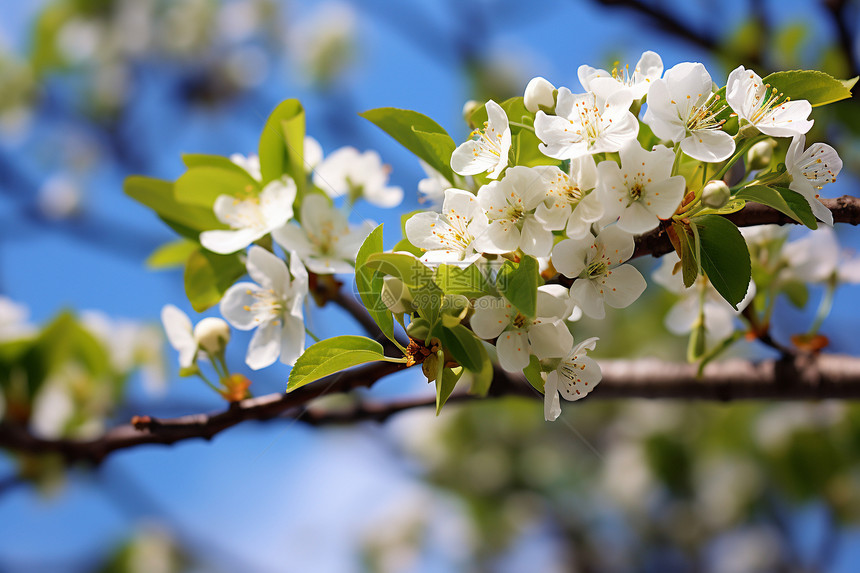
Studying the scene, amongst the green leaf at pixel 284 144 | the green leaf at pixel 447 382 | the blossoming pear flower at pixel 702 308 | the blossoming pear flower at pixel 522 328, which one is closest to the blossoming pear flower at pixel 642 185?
the blossoming pear flower at pixel 522 328

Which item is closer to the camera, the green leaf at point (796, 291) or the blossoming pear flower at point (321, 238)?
the blossoming pear flower at point (321, 238)

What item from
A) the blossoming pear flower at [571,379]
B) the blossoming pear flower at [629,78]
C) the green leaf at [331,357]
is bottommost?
the blossoming pear flower at [571,379]

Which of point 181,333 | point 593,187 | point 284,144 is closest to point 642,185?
point 593,187

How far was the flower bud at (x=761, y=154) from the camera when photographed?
0.67 meters

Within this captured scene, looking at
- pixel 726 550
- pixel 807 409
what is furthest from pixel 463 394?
pixel 726 550

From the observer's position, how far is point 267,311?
79 cm

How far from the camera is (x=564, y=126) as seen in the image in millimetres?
600

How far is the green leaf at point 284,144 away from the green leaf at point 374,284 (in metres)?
0.28

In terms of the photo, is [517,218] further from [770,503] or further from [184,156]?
[770,503]

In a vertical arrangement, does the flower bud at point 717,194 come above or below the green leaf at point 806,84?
below

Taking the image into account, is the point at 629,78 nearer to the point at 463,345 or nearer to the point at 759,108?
the point at 759,108

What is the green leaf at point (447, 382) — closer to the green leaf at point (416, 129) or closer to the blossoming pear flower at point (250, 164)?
the green leaf at point (416, 129)

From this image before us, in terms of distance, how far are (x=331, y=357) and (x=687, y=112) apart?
0.42 metres

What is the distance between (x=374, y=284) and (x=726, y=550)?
3404mm
